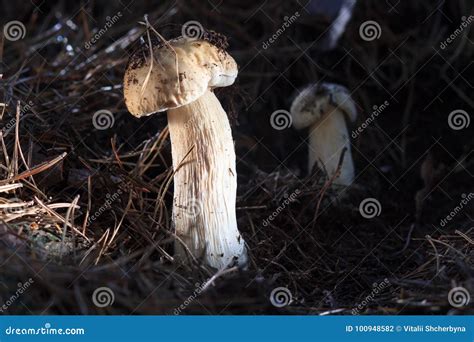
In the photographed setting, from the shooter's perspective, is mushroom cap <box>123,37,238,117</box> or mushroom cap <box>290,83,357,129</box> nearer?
mushroom cap <box>123,37,238,117</box>

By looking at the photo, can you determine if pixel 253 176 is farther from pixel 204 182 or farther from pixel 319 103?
pixel 204 182

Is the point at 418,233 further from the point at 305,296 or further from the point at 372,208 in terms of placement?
the point at 305,296

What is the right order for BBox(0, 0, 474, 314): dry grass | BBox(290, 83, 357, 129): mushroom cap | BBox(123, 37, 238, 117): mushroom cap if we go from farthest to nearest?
BBox(290, 83, 357, 129): mushroom cap → BBox(123, 37, 238, 117): mushroom cap → BBox(0, 0, 474, 314): dry grass

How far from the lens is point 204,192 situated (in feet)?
7.39

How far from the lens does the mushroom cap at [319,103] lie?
3.20 metres

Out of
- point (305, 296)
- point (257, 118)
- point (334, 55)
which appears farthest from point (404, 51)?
point (305, 296)

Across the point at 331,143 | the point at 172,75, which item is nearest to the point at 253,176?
the point at 331,143

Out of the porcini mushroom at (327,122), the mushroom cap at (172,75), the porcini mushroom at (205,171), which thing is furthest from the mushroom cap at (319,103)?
the mushroom cap at (172,75)

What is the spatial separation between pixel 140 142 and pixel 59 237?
94cm

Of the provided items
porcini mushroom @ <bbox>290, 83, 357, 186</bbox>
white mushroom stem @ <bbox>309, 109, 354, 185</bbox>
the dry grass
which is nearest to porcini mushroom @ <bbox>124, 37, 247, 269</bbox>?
the dry grass

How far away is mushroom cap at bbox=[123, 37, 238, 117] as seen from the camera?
2.00 meters

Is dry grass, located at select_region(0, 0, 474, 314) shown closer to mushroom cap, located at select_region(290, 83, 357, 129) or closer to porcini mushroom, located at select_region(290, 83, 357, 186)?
porcini mushroom, located at select_region(290, 83, 357, 186)

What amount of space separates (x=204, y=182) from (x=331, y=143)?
1.31 meters

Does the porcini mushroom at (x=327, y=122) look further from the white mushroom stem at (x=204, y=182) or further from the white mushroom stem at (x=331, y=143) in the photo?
the white mushroom stem at (x=204, y=182)
